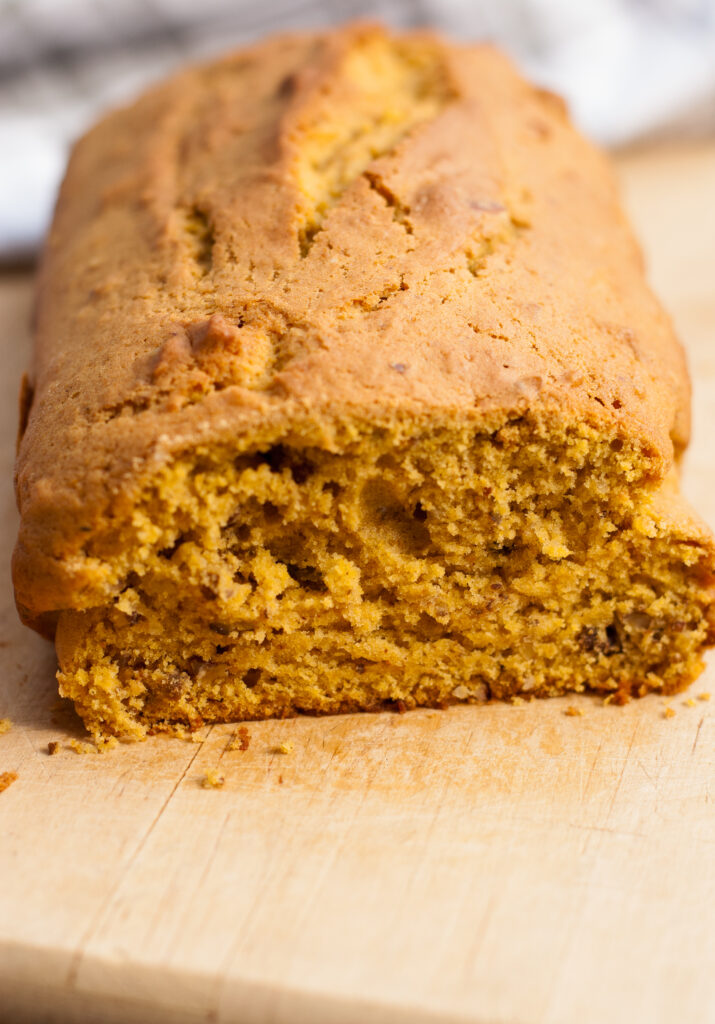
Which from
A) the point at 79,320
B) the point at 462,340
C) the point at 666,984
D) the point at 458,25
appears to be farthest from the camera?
the point at 458,25

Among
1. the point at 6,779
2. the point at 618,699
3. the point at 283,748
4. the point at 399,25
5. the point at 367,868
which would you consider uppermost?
the point at 399,25

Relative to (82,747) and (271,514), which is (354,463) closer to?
(271,514)

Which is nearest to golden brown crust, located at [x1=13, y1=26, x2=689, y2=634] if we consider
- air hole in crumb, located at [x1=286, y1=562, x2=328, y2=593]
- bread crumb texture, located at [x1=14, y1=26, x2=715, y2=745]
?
bread crumb texture, located at [x1=14, y1=26, x2=715, y2=745]

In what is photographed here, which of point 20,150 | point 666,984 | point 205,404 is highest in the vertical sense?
point 20,150

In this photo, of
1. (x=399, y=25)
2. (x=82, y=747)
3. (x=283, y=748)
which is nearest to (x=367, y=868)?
(x=283, y=748)

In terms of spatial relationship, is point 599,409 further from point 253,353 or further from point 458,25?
point 458,25

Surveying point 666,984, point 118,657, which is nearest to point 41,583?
point 118,657

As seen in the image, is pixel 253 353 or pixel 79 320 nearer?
pixel 253 353
